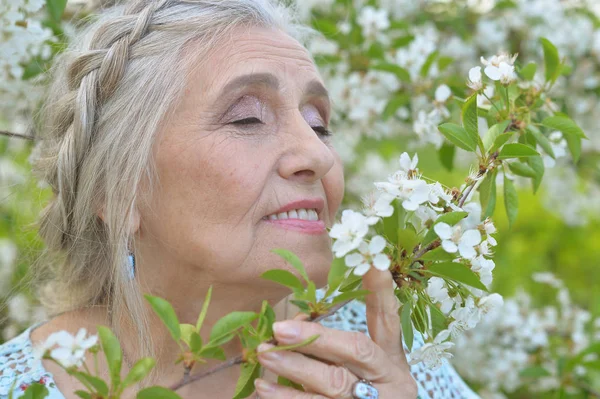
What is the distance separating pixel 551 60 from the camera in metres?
1.84

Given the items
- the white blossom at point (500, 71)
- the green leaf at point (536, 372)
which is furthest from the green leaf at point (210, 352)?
the green leaf at point (536, 372)

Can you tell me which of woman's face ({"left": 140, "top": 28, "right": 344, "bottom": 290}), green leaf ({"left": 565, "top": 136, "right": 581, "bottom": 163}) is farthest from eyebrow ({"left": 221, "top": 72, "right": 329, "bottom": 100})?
green leaf ({"left": 565, "top": 136, "right": 581, "bottom": 163})

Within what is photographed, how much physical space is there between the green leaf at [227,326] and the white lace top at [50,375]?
624mm

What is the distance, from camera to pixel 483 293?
1374 mm

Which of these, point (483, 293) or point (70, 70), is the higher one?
point (70, 70)

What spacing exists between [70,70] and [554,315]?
6.71 ft

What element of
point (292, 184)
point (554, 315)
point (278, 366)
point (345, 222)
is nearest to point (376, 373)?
point (278, 366)

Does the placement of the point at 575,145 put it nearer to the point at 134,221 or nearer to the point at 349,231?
the point at 349,231

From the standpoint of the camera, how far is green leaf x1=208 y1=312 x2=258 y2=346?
3.67ft

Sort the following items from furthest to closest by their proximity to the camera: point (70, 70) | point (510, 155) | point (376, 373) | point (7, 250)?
point (7, 250)
point (70, 70)
point (510, 155)
point (376, 373)

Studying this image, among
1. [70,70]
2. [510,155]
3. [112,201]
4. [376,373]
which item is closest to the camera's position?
[376,373]

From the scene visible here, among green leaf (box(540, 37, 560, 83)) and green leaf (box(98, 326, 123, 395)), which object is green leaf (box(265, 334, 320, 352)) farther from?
green leaf (box(540, 37, 560, 83))

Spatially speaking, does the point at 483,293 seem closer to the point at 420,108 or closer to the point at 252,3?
the point at 252,3

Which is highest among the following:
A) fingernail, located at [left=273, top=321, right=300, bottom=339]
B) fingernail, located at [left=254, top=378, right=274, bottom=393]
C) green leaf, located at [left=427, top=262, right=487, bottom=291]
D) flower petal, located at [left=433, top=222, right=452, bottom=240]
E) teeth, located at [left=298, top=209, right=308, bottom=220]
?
flower petal, located at [left=433, top=222, right=452, bottom=240]
